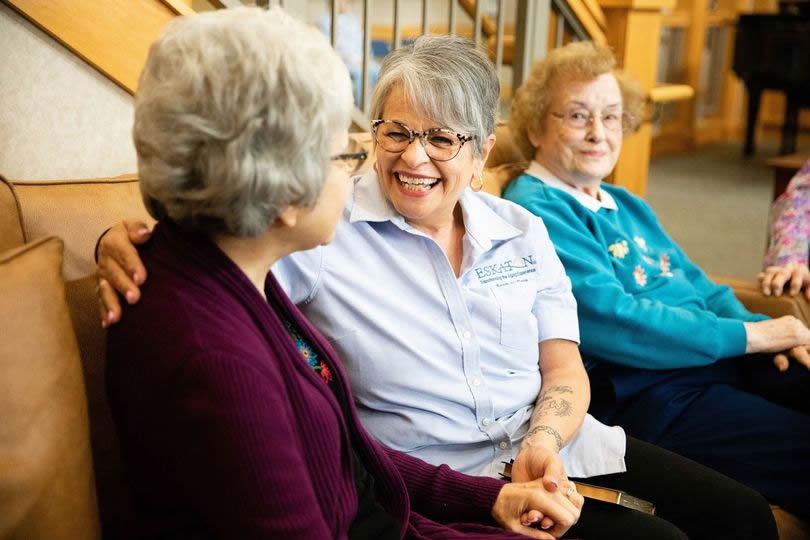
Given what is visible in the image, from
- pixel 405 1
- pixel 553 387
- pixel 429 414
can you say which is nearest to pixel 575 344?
pixel 553 387

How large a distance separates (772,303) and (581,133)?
0.70 metres

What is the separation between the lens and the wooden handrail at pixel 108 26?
1502 millimetres

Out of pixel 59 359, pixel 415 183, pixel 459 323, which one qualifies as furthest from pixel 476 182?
pixel 59 359

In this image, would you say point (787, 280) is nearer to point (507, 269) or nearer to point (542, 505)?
point (507, 269)

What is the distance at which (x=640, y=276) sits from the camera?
2.04m

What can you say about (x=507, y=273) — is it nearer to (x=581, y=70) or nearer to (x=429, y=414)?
(x=429, y=414)

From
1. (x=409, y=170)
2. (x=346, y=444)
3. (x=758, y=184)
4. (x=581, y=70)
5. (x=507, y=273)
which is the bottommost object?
(x=758, y=184)

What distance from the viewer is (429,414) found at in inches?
57.5

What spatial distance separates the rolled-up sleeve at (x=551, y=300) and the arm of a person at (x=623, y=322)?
0.51 ft

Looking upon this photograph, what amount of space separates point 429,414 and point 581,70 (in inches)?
41.0

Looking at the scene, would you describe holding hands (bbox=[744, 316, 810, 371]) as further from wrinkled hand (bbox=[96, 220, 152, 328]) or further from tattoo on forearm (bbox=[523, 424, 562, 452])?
wrinkled hand (bbox=[96, 220, 152, 328])

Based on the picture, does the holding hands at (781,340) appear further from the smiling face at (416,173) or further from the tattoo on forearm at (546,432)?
the smiling face at (416,173)

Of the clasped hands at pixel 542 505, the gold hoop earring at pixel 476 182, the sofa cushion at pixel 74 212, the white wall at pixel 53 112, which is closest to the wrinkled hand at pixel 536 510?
the clasped hands at pixel 542 505

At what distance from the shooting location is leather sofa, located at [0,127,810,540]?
0.97 metres
